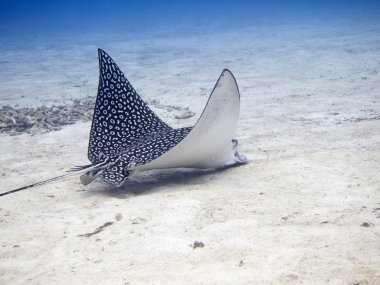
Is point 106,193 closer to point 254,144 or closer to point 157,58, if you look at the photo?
point 254,144

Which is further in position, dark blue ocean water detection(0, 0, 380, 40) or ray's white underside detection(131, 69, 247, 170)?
dark blue ocean water detection(0, 0, 380, 40)

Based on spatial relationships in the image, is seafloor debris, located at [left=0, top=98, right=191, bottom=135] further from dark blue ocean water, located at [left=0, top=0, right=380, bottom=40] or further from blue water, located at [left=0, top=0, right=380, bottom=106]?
dark blue ocean water, located at [left=0, top=0, right=380, bottom=40]

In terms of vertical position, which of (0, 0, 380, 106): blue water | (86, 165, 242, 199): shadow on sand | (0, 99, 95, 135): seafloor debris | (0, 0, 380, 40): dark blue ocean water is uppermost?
(0, 0, 380, 40): dark blue ocean water

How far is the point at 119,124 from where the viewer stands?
16.3ft

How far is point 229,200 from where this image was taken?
3.85 metres

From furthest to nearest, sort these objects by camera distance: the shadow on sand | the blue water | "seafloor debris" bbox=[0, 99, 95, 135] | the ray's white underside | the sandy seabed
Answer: the blue water, "seafloor debris" bbox=[0, 99, 95, 135], the shadow on sand, the ray's white underside, the sandy seabed

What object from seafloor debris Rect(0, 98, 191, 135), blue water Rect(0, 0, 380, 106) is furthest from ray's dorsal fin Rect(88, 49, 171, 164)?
blue water Rect(0, 0, 380, 106)

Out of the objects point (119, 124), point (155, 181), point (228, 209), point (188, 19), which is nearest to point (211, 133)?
point (228, 209)

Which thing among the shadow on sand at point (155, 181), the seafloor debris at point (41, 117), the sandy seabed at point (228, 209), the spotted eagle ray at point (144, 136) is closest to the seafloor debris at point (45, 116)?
the seafloor debris at point (41, 117)

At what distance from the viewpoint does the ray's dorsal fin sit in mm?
4863

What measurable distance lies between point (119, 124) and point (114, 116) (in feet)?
0.41

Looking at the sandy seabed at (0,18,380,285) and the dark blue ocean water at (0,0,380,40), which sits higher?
the dark blue ocean water at (0,0,380,40)

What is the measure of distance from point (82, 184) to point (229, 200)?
1944mm

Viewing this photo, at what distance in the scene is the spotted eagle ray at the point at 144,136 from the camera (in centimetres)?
393
